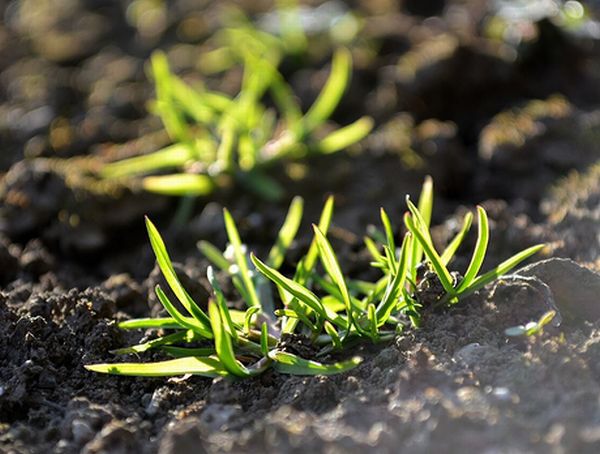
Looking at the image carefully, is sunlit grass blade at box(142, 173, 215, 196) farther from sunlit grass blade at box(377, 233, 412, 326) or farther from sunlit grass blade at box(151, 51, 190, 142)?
sunlit grass blade at box(377, 233, 412, 326)

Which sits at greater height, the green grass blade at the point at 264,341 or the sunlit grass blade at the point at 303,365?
the green grass blade at the point at 264,341

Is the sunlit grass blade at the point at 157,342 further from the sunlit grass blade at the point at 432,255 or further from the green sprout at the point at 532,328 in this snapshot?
the green sprout at the point at 532,328

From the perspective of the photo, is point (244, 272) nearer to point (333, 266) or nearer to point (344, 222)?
point (333, 266)

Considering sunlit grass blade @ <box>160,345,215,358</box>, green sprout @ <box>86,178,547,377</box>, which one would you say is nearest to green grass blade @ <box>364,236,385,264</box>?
green sprout @ <box>86,178,547,377</box>

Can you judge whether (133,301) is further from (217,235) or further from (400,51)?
(400,51)

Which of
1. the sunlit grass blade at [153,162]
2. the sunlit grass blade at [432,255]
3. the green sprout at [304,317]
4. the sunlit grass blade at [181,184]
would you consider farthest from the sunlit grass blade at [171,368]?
the sunlit grass blade at [153,162]

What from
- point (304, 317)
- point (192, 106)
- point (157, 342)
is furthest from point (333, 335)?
point (192, 106)
